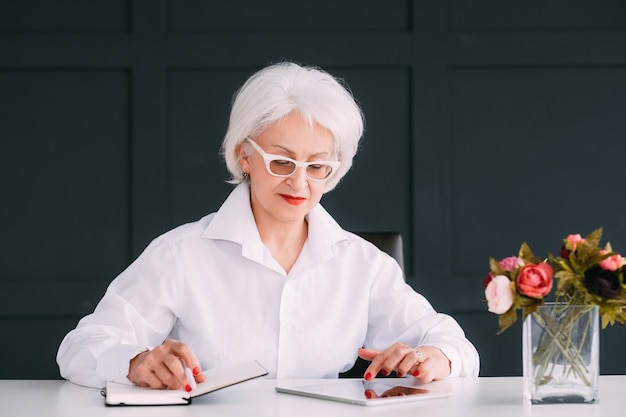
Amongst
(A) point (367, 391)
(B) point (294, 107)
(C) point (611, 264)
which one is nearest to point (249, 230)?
(B) point (294, 107)

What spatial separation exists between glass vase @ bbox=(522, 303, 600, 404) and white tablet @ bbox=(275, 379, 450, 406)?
7.2 inches

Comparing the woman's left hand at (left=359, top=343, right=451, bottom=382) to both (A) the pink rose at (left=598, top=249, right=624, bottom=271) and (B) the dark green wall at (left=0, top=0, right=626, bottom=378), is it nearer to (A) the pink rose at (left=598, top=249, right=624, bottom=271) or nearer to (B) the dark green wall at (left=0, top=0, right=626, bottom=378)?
(A) the pink rose at (left=598, top=249, right=624, bottom=271)

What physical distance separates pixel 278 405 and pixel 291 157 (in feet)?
2.24

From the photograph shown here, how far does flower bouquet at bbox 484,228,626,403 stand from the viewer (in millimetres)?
1485

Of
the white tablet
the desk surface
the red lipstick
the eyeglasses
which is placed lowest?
the desk surface

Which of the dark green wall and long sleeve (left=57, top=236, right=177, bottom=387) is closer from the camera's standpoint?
long sleeve (left=57, top=236, right=177, bottom=387)

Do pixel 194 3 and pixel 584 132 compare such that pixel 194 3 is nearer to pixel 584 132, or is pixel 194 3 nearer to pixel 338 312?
pixel 584 132

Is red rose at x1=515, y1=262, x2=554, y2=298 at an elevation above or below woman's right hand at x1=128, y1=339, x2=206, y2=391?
above

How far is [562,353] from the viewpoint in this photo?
60.1 inches

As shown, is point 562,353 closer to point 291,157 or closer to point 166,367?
point 166,367

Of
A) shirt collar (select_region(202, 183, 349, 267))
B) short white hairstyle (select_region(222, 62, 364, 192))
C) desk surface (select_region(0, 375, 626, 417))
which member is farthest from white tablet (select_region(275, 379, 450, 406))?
short white hairstyle (select_region(222, 62, 364, 192))

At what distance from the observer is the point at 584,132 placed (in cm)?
369

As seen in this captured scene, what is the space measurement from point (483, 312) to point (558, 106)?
883 mm

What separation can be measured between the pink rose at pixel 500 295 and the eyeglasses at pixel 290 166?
0.64 metres
